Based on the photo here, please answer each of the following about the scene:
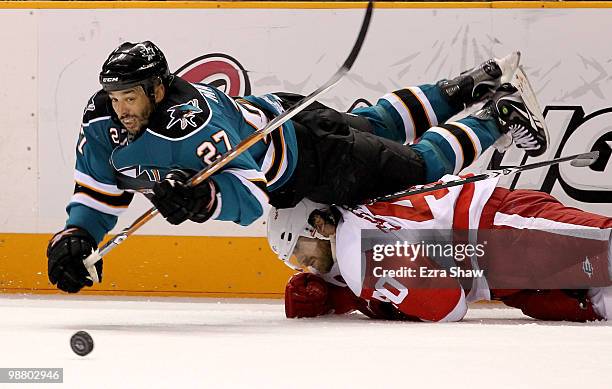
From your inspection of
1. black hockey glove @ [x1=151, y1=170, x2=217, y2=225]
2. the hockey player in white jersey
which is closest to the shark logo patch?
black hockey glove @ [x1=151, y1=170, x2=217, y2=225]

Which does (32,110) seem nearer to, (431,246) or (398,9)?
(398,9)

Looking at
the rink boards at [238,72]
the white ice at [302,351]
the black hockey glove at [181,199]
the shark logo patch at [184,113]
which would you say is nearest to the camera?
the white ice at [302,351]

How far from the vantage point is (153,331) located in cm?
277

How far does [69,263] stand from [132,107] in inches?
18.2

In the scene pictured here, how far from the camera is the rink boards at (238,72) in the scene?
14.0 ft

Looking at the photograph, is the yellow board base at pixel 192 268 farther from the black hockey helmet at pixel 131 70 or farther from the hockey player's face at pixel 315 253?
the black hockey helmet at pixel 131 70

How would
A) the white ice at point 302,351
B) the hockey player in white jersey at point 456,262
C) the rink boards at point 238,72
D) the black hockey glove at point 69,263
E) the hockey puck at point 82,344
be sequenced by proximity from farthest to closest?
the rink boards at point 238,72, the hockey player in white jersey at point 456,262, the black hockey glove at point 69,263, the hockey puck at point 82,344, the white ice at point 302,351

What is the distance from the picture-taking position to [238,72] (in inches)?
172

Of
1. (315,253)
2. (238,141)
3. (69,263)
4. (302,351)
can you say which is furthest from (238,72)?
(302,351)

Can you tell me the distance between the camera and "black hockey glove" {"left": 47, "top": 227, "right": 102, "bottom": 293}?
9.92 ft

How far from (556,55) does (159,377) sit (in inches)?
111

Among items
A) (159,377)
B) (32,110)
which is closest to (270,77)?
(32,110)

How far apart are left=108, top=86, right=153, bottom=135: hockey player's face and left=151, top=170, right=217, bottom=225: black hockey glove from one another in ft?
0.71

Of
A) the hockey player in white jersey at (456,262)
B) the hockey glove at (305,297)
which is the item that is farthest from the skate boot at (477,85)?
the hockey glove at (305,297)
